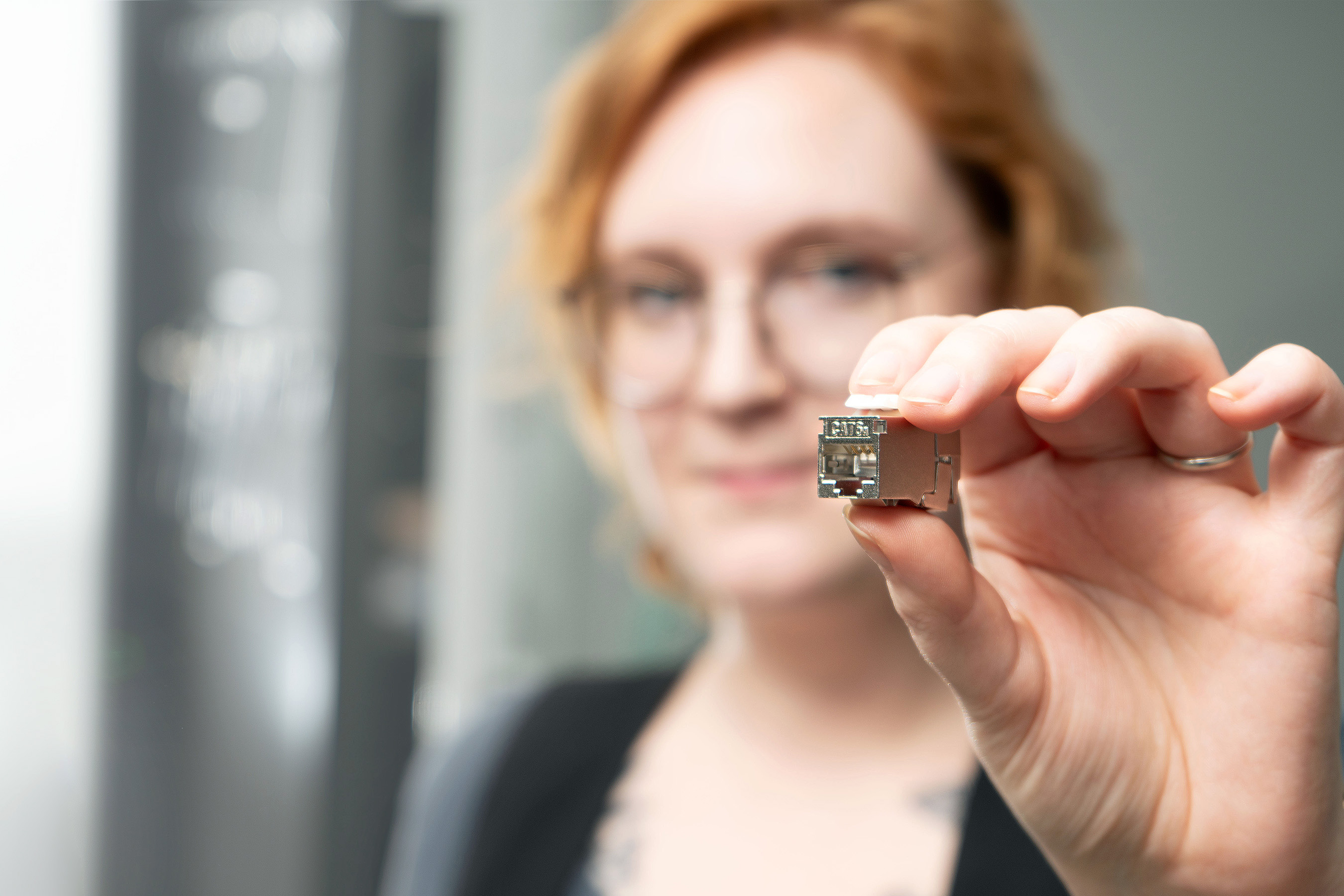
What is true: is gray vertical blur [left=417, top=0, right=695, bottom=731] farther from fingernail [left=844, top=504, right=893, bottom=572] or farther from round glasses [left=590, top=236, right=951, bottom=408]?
fingernail [left=844, top=504, right=893, bottom=572]

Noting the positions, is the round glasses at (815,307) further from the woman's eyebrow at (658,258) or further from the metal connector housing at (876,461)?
the metal connector housing at (876,461)

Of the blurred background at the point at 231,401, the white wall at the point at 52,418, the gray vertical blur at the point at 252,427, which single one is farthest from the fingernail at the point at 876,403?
the white wall at the point at 52,418

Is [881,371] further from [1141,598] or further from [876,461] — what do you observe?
[1141,598]

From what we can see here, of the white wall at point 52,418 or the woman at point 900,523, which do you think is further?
the white wall at point 52,418

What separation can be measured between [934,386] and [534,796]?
876 millimetres

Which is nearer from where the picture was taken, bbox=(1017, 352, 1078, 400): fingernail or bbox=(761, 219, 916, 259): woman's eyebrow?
bbox=(1017, 352, 1078, 400): fingernail

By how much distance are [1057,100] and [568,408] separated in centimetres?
87

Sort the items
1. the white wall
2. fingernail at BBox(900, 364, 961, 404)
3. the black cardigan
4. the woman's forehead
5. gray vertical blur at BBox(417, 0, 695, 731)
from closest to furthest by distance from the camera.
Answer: fingernail at BBox(900, 364, 961, 404)
the woman's forehead
the black cardigan
the white wall
gray vertical blur at BBox(417, 0, 695, 731)

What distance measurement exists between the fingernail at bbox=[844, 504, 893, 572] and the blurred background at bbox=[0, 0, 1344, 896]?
1.13 meters

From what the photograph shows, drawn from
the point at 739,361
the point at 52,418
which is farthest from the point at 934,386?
Answer: the point at 52,418

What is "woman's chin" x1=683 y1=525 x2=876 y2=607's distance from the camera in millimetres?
883

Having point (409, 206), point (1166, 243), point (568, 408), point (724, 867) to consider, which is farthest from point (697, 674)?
point (409, 206)

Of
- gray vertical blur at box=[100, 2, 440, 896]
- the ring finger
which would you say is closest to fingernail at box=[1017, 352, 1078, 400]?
the ring finger

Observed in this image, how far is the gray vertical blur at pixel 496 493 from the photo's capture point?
1.63m
